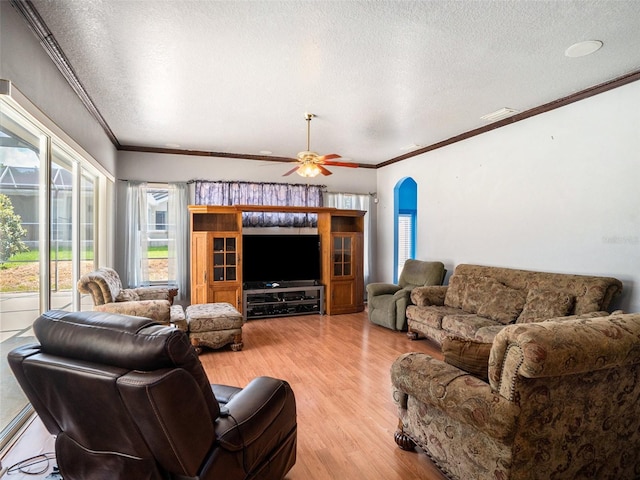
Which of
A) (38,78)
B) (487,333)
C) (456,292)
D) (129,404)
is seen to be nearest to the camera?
(129,404)

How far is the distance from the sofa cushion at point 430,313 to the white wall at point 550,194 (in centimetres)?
96

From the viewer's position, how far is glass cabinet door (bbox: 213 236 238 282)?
5879 mm

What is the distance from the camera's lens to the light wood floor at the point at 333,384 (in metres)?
2.25

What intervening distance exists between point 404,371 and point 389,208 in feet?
17.4

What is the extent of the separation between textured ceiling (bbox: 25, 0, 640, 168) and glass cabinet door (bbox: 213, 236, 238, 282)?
187 cm

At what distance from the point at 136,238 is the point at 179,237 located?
666 millimetres

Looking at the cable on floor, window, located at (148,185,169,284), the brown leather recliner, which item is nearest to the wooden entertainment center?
window, located at (148,185,169,284)

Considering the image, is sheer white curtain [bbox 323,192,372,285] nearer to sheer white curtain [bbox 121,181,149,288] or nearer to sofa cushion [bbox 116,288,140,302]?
sheer white curtain [bbox 121,181,149,288]

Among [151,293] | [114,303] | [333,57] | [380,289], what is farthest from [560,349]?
[151,293]

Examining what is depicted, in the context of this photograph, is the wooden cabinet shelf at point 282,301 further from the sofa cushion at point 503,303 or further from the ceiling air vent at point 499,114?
the ceiling air vent at point 499,114

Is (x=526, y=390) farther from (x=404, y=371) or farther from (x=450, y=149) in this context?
(x=450, y=149)

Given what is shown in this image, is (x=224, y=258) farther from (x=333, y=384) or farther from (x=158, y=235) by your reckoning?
(x=333, y=384)

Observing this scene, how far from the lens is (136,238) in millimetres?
6047

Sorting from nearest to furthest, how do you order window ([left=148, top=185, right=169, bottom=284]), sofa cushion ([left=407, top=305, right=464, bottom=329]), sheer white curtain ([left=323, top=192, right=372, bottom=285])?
sofa cushion ([left=407, top=305, right=464, bottom=329])
window ([left=148, top=185, right=169, bottom=284])
sheer white curtain ([left=323, top=192, right=372, bottom=285])
